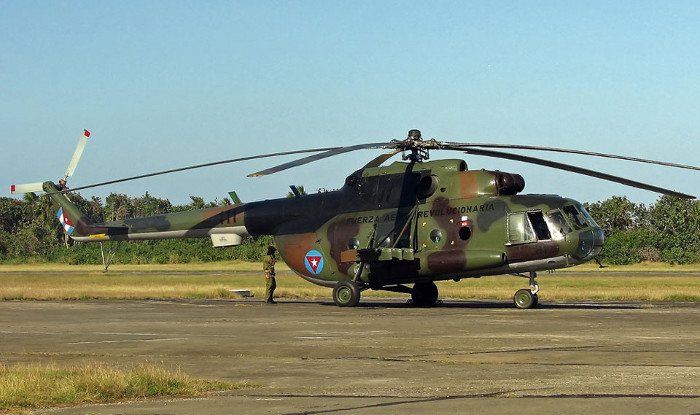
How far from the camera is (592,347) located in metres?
16.1

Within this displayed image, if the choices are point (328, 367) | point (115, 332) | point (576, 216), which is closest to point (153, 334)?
point (115, 332)

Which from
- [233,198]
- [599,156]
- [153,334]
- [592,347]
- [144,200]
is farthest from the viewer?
[144,200]

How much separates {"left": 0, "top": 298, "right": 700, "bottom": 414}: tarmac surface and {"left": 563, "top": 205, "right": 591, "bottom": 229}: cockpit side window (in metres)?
2.42

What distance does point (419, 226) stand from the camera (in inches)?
1102

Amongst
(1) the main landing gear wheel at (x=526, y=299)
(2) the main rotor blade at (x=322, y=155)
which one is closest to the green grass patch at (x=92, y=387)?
(2) the main rotor blade at (x=322, y=155)

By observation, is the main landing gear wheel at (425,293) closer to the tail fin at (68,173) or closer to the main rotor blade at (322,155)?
the main rotor blade at (322,155)

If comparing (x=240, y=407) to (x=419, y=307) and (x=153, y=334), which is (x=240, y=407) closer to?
(x=153, y=334)

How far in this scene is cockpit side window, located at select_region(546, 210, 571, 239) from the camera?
2595 centimetres

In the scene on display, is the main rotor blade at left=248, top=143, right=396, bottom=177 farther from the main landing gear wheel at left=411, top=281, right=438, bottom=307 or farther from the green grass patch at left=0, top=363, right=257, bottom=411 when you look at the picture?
the green grass patch at left=0, top=363, right=257, bottom=411

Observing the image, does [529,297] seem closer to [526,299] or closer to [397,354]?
[526,299]

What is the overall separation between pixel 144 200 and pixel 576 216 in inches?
5051

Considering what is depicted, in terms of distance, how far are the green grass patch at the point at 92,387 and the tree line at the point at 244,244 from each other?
53498mm

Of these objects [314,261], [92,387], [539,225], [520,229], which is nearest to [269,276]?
[314,261]

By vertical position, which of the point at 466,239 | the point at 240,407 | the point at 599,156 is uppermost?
the point at 599,156
